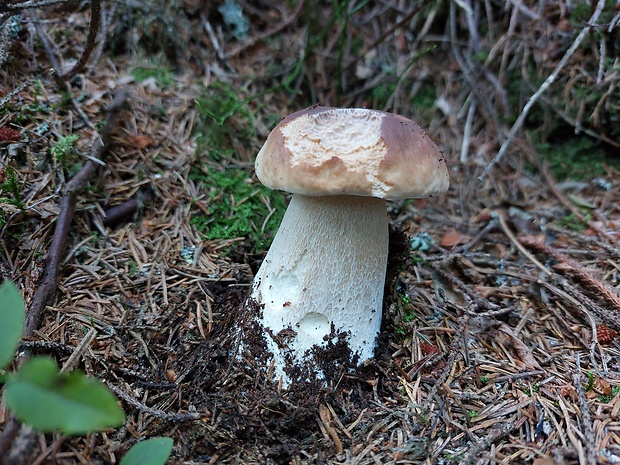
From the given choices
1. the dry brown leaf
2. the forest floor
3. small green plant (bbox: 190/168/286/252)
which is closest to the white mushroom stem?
the forest floor

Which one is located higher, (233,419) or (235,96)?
(235,96)

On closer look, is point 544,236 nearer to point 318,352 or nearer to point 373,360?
point 373,360

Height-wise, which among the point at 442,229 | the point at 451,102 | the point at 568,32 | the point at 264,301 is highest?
the point at 568,32

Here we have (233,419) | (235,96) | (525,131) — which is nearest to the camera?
(233,419)

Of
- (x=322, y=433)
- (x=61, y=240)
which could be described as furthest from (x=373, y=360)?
(x=61, y=240)

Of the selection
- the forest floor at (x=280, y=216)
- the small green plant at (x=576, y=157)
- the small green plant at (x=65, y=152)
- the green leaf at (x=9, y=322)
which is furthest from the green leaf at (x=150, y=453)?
the small green plant at (x=576, y=157)

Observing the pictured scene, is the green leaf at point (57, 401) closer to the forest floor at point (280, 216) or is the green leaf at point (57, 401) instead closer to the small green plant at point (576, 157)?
the forest floor at point (280, 216)

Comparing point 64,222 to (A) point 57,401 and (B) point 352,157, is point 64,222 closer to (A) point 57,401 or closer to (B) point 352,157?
(A) point 57,401

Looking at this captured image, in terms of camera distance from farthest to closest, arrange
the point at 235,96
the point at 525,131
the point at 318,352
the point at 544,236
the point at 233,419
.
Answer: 1. the point at 525,131
2. the point at 235,96
3. the point at 544,236
4. the point at 318,352
5. the point at 233,419
